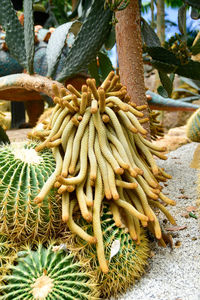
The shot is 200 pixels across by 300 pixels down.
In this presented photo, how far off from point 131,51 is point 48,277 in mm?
1147

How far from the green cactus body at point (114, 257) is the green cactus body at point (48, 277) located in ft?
0.14

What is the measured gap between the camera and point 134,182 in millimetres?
975

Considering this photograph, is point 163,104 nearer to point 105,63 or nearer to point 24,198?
point 105,63

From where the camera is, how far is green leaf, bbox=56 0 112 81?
57.7 inches

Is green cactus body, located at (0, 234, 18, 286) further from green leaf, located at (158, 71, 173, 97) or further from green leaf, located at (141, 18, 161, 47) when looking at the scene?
green leaf, located at (141, 18, 161, 47)

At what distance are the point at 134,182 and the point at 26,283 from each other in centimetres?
43

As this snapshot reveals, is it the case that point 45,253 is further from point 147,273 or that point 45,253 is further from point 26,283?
point 147,273

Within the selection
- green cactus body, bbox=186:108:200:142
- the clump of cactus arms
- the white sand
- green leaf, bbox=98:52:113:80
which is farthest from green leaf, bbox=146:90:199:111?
the clump of cactus arms

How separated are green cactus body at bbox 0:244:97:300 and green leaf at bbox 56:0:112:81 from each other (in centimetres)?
96

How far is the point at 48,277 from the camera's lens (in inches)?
30.8

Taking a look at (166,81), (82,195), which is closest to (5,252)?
(82,195)

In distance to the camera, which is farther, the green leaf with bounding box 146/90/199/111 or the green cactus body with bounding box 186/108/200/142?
the green leaf with bounding box 146/90/199/111

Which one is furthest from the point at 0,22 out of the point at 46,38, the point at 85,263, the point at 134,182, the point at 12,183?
the point at 46,38

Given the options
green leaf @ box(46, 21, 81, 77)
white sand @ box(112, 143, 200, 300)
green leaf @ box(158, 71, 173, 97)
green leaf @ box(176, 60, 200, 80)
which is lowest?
white sand @ box(112, 143, 200, 300)
